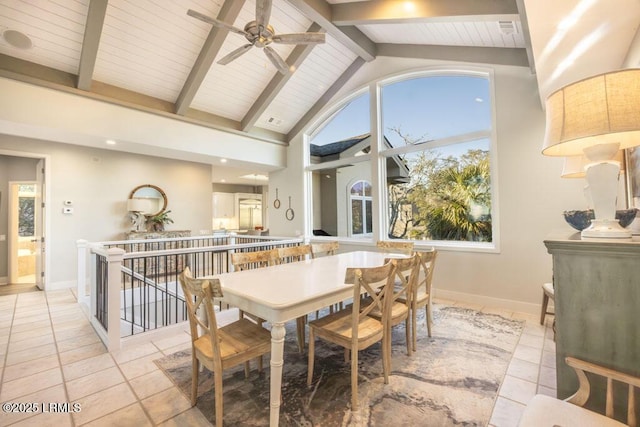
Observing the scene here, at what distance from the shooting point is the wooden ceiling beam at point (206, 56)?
3.56 metres

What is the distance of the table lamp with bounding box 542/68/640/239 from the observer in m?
1.16

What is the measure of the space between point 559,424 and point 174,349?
9.75ft

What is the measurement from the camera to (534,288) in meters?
3.64

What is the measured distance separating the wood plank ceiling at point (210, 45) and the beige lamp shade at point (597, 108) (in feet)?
6.48

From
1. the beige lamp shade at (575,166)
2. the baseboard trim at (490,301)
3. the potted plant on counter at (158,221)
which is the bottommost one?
the baseboard trim at (490,301)

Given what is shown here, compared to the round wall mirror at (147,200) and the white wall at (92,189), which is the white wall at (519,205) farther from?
the white wall at (92,189)

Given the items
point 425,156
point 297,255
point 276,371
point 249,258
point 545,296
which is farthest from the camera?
point 425,156

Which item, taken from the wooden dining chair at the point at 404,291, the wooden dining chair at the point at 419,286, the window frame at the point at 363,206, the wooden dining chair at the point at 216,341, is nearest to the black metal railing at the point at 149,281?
the wooden dining chair at the point at 216,341

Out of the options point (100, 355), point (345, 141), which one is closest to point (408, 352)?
point (100, 355)

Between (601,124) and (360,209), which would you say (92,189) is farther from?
(601,124)

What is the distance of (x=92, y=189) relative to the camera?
5590mm

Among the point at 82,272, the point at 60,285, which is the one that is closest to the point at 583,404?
the point at 82,272

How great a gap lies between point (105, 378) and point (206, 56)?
405cm

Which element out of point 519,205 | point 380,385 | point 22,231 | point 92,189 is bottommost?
point 380,385
